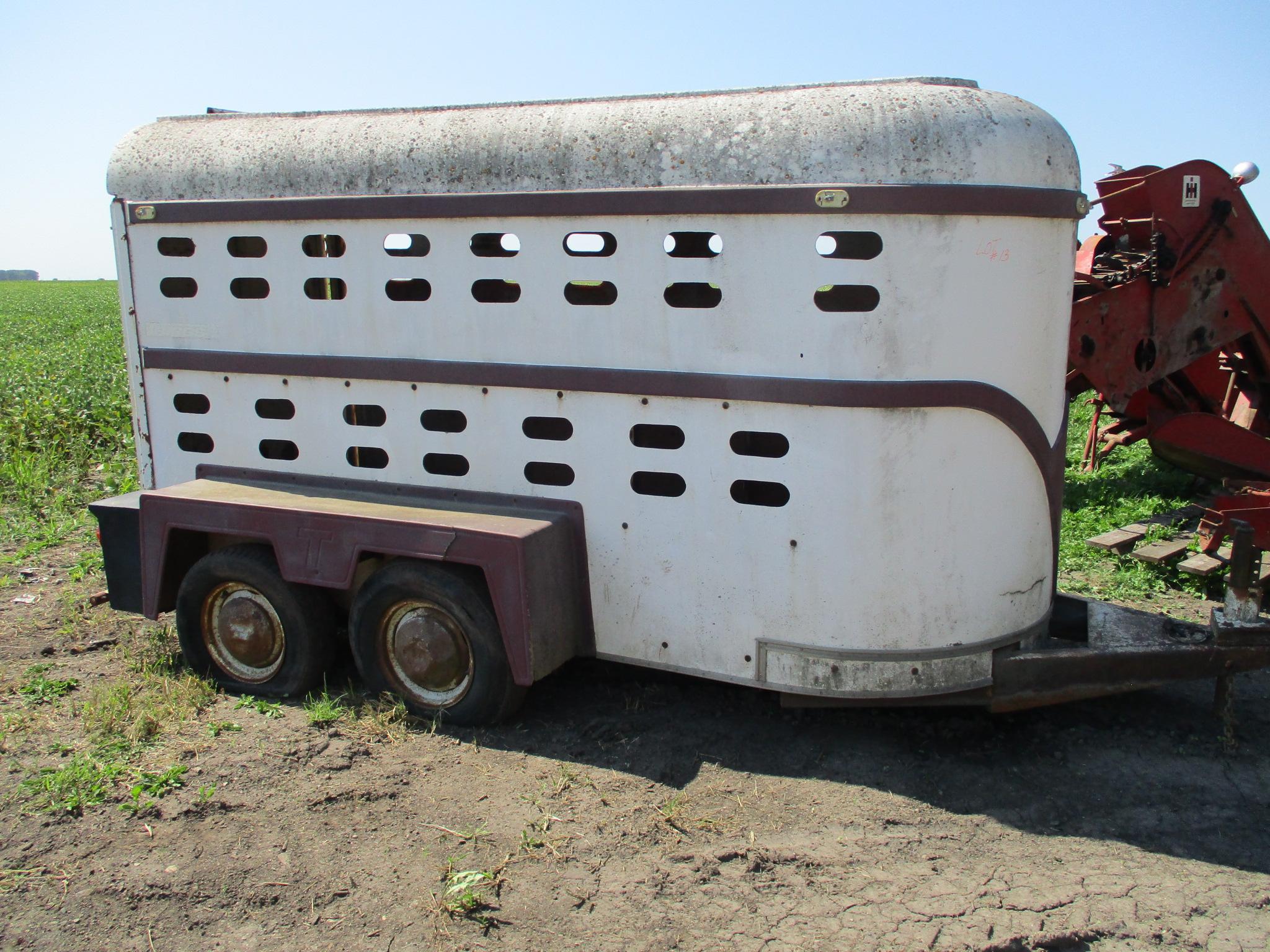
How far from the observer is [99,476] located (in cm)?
928

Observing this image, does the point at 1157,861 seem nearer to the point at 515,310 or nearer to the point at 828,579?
the point at 828,579

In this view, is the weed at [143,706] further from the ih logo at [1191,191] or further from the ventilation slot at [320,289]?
the ih logo at [1191,191]

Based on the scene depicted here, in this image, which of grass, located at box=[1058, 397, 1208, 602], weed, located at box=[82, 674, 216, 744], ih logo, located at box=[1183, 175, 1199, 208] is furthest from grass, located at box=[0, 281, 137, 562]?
ih logo, located at box=[1183, 175, 1199, 208]

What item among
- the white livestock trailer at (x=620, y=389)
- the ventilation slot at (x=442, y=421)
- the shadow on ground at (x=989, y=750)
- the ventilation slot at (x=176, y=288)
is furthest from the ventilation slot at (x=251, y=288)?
the shadow on ground at (x=989, y=750)

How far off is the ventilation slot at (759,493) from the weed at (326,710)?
2.04 m

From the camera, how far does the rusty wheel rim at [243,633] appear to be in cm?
475

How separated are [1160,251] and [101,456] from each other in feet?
30.5

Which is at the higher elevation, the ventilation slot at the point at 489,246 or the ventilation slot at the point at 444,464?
the ventilation slot at the point at 489,246

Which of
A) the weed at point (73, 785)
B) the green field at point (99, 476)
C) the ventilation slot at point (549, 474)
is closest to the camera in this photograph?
the weed at point (73, 785)

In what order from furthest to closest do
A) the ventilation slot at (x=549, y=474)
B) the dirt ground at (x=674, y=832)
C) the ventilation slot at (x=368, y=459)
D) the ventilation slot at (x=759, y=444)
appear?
1. the ventilation slot at (x=368, y=459)
2. the ventilation slot at (x=549, y=474)
3. the ventilation slot at (x=759, y=444)
4. the dirt ground at (x=674, y=832)

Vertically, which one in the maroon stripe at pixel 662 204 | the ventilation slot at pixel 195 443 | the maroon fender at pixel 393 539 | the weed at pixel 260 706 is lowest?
the weed at pixel 260 706

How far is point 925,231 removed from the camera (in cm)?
361

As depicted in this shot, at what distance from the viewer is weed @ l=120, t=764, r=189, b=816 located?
12.6 feet

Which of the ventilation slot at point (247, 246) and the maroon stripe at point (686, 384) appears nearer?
the maroon stripe at point (686, 384)
